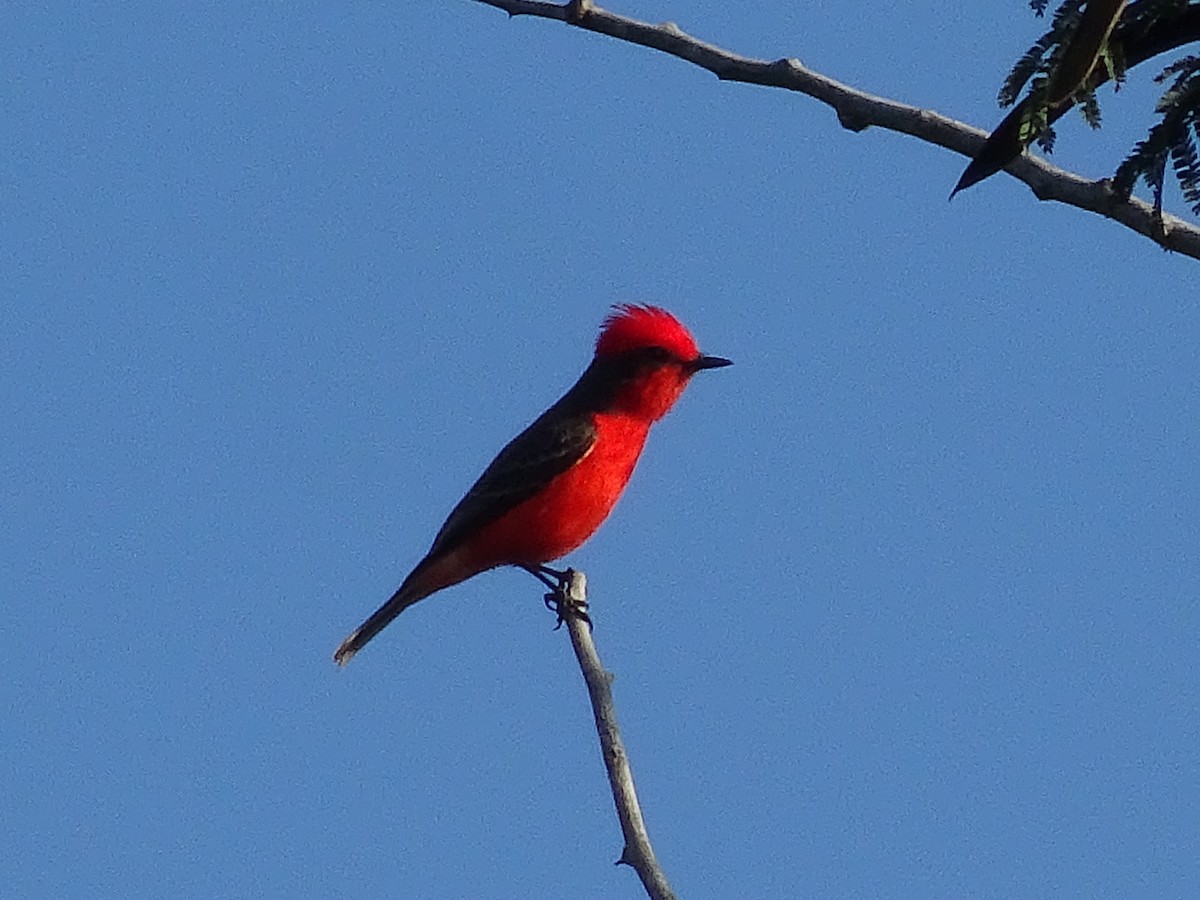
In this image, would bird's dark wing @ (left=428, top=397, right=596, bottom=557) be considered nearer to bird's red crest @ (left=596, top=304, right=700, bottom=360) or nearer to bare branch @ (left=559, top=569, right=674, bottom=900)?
bird's red crest @ (left=596, top=304, right=700, bottom=360)

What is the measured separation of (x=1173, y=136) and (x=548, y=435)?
6544 millimetres

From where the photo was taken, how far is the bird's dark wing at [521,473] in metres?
9.09

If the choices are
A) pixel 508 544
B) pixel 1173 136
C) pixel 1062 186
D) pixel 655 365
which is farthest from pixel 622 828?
pixel 655 365

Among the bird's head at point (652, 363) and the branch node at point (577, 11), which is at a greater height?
the bird's head at point (652, 363)

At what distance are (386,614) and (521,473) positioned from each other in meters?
1.01

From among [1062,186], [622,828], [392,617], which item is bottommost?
[622,828]

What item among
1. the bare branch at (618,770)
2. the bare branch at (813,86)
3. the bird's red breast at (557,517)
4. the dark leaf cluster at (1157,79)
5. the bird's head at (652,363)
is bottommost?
the bare branch at (618,770)

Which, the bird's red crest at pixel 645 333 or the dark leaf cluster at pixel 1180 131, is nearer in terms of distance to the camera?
the dark leaf cluster at pixel 1180 131

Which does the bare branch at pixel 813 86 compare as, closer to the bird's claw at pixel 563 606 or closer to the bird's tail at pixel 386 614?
the bird's claw at pixel 563 606

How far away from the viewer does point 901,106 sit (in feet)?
13.1

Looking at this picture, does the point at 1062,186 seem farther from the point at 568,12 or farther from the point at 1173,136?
the point at 568,12

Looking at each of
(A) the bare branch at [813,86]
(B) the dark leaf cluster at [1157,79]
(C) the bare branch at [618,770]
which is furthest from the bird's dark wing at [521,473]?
(B) the dark leaf cluster at [1157,79]

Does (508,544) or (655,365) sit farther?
(655,365)

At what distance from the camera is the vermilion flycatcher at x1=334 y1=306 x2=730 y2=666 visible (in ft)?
29.4
